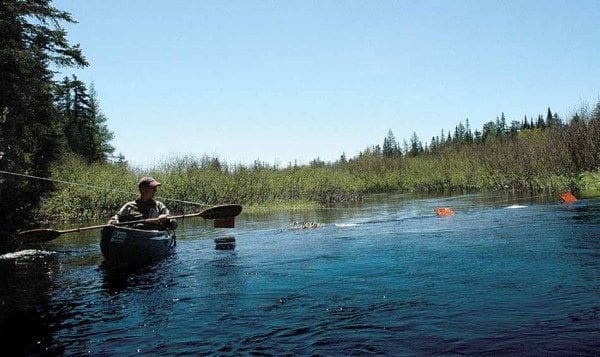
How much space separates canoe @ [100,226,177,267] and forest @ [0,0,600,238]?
1.54m

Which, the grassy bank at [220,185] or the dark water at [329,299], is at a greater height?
the grassy bank at [220,185]

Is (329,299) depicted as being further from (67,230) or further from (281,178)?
(281,178)

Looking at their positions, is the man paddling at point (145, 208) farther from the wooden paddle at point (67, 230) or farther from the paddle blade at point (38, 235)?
the paddle blade at point (38, 235)

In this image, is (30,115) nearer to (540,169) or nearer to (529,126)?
(540,169)

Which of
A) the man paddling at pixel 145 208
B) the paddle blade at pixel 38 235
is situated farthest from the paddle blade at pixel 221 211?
the paddle blade at pixel 38 235

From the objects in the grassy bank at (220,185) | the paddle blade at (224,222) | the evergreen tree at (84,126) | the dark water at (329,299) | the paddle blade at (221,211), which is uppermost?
the evergreen tree at (84,126)

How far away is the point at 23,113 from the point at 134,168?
2379 cm

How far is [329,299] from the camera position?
8492mm

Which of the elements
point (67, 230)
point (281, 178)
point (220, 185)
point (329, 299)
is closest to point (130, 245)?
point (67, 230)

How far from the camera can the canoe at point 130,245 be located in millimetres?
12508

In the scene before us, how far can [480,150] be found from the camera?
5728cm

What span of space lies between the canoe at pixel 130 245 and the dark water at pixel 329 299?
0.52 metres

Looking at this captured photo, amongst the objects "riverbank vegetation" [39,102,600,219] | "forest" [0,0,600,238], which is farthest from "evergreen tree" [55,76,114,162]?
"riverbank vegetation" [39,102,600,219]

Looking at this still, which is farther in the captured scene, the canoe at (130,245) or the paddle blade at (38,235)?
the paddle blade at (38,235)
